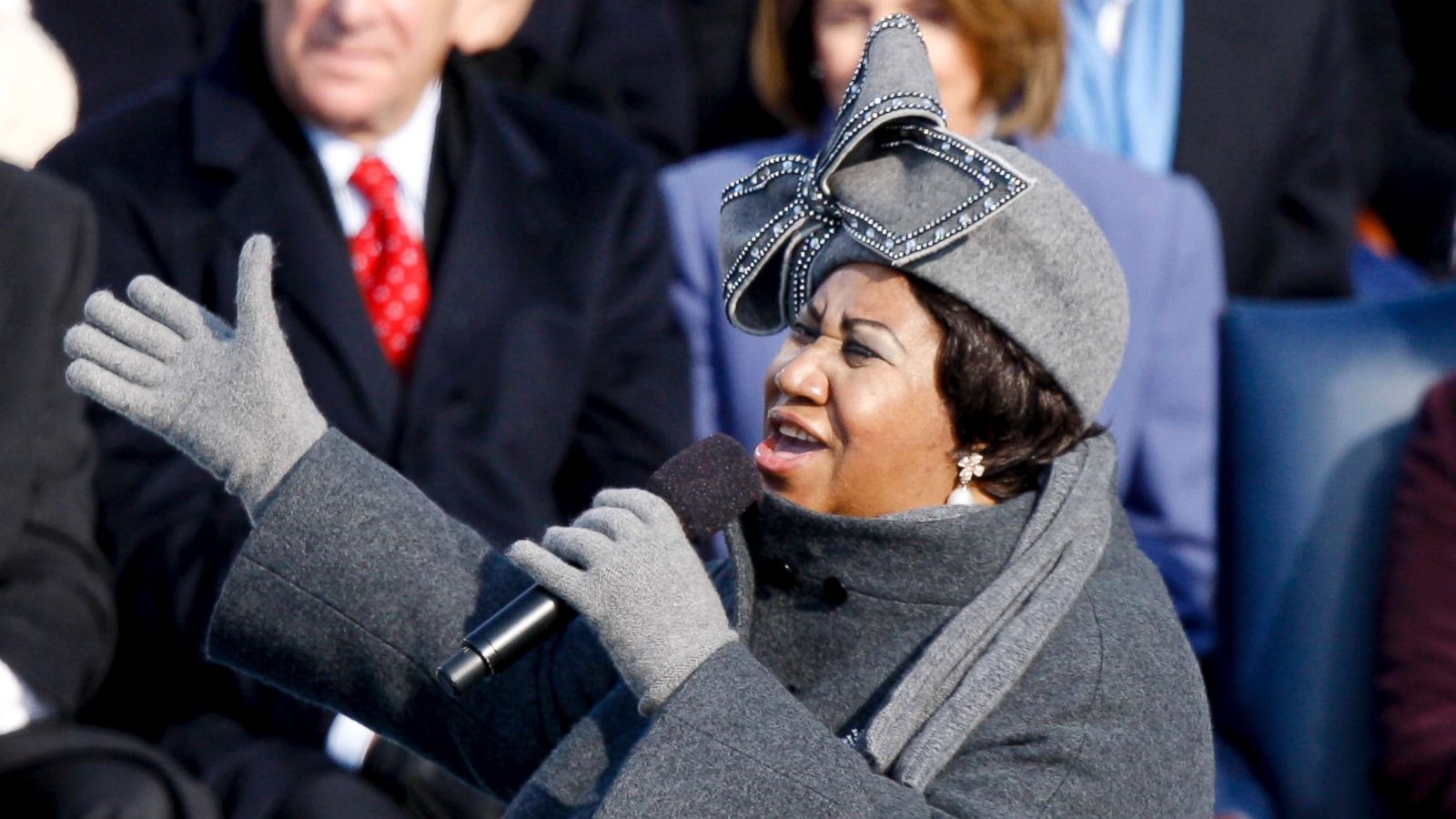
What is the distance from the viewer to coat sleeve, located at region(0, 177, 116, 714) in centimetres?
289

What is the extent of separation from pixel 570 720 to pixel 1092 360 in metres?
0.72

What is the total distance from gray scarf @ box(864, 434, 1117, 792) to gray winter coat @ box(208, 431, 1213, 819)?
0.03m

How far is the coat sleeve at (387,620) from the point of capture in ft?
7.57

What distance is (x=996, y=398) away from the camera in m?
2.17

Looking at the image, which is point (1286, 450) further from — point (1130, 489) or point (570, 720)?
point (570, 720)

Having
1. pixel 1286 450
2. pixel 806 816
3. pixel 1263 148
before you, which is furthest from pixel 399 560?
pixel 1263 148

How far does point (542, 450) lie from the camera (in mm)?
3428

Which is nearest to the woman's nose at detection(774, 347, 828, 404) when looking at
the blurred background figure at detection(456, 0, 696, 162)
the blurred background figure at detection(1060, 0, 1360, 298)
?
the blurred background figure at detection(1060, 0, 1360, 298)

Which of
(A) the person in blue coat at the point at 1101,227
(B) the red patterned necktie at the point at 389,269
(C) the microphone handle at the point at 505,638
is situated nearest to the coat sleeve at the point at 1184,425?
(A) the person in blue coat at the point at 1101,227

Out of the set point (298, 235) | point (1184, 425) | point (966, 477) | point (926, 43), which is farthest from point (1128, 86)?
point (966, 477)

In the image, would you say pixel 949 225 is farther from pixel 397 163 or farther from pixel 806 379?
pixel 397 163

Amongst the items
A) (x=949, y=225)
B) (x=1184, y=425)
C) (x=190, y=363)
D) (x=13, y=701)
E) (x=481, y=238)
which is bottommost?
(x=1184, y=425)

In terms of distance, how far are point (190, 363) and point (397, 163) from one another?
4.55ft

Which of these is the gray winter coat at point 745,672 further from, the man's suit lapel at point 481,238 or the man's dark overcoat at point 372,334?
the man's suit lapel at point 481,238
